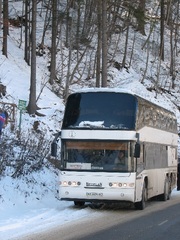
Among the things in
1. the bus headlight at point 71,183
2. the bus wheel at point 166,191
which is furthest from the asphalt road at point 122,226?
the bus wheel at point 166,191

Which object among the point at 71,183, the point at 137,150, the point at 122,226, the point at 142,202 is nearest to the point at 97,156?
the point at 71,183

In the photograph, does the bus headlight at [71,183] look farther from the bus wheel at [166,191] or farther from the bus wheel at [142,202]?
the bus wheel at [166,191]

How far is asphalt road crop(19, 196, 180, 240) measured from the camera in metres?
11.9

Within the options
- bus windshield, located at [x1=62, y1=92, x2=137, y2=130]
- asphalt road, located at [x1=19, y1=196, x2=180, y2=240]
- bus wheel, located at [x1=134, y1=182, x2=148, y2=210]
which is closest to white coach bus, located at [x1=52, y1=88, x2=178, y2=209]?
bus windshield, located at [x1=62, y1=92, x2=137, y2=130]

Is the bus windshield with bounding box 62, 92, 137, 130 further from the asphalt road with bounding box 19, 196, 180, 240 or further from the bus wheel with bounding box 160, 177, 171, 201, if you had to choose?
the bus wheel with bounding box 160, 177, 171, 201

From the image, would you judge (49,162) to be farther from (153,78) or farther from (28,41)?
(153,78)

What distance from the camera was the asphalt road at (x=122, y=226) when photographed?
469 inches

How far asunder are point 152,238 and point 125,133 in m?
5.51

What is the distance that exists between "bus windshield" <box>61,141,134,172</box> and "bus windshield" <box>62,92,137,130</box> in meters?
0.57

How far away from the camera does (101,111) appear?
17.3 meters

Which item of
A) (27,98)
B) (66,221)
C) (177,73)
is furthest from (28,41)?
(66,221)

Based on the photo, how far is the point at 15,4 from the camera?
2277 inches

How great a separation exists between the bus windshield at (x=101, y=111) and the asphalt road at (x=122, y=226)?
2.85 m

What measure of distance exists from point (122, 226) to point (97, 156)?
3574 mm
